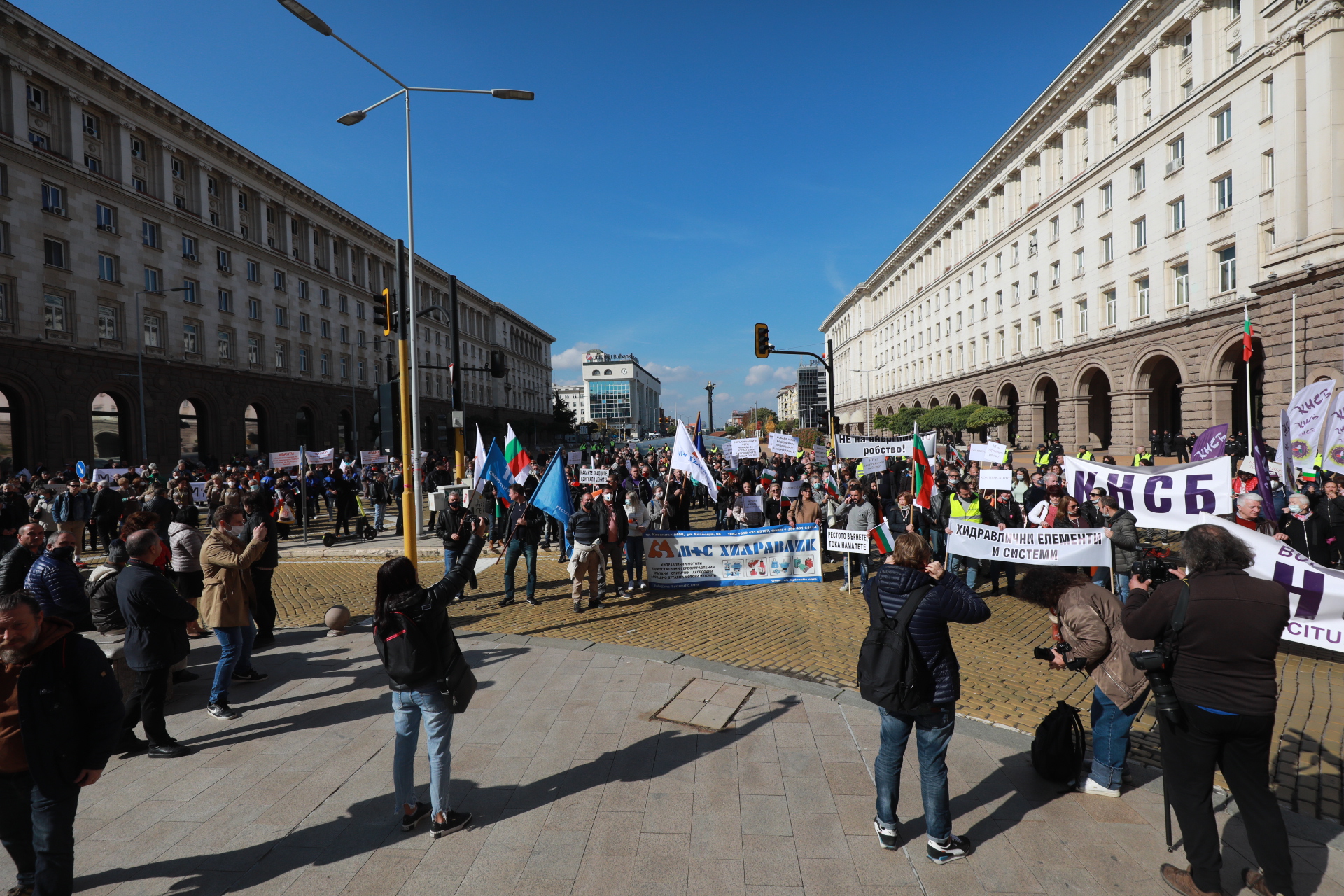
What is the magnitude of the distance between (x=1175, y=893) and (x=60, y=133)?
43.9 meters

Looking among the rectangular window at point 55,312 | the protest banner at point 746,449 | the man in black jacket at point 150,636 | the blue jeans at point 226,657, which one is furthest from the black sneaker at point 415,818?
the rectangular window at point 55,312

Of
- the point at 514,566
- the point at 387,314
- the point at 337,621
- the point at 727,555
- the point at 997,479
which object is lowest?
the point at 337,621

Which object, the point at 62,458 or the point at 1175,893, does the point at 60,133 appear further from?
the point at 1175,893

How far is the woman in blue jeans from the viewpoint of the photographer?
3.76 meters

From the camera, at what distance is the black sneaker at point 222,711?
18.9ft

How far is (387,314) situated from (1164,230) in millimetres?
32007

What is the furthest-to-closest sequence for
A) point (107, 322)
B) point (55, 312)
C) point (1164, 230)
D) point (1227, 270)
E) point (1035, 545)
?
point (107, 322)
point (55, 312)
point (1164, 230)
point (1227, 270)
point (1035, 545)

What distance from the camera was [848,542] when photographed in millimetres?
10656

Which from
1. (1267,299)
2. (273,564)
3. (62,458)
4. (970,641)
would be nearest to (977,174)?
(1267,299)

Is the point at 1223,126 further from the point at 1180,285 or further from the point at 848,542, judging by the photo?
the point at 848,542

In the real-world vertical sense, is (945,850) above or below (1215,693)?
below

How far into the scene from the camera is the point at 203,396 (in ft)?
124

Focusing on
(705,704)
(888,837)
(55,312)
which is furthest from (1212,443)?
(55,312)

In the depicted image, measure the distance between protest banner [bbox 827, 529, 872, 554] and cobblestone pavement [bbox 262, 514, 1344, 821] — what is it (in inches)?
26.7
